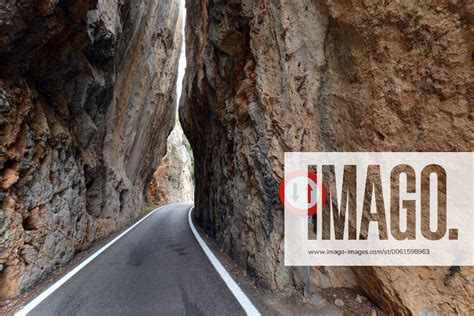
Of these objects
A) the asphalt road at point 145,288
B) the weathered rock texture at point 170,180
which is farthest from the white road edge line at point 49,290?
the weathered rock texture at point 170,180

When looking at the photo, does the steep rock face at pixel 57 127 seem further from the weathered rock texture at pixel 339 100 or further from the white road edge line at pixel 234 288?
the weathered rock texture at pixel 339 100

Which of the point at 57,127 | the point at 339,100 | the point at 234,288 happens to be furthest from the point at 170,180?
the point at 339,100

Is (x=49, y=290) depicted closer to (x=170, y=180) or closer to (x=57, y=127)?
(x=57, y=127)

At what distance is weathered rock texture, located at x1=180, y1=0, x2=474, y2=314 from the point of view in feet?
10.6

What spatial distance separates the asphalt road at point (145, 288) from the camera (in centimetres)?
451

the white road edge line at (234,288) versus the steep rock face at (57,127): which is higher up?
the steep rock face at (57,127)

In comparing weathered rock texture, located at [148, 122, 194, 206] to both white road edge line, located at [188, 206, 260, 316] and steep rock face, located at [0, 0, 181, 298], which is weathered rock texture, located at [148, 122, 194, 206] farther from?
white road edge line, located at [188, 206, 260, 316]

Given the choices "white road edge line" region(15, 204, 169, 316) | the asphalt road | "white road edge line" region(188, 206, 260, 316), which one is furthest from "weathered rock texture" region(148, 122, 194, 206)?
"white road edge line" region(188, 206, 260, 316)

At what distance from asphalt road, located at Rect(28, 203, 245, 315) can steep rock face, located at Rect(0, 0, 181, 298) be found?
107 centimetres

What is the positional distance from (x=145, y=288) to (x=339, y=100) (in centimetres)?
501

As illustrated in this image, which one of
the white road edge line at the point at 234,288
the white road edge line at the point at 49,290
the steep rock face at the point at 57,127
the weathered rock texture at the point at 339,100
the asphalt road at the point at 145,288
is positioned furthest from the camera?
the steep rock face at the point at 57,127

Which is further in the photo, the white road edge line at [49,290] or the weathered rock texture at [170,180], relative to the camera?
the weathered rock texture at [170,180]

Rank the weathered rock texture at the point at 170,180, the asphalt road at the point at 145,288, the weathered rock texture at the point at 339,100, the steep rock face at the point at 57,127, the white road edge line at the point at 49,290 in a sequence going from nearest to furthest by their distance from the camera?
the weathered rock texture at the point at 339,100
the asphalt road at the point at 145,288
the white road edge line at the point at 49,290
the steep rock face at the point at 57,127
the weathered rock texture at the point at 170,180

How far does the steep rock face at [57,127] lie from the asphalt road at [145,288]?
1068mm
